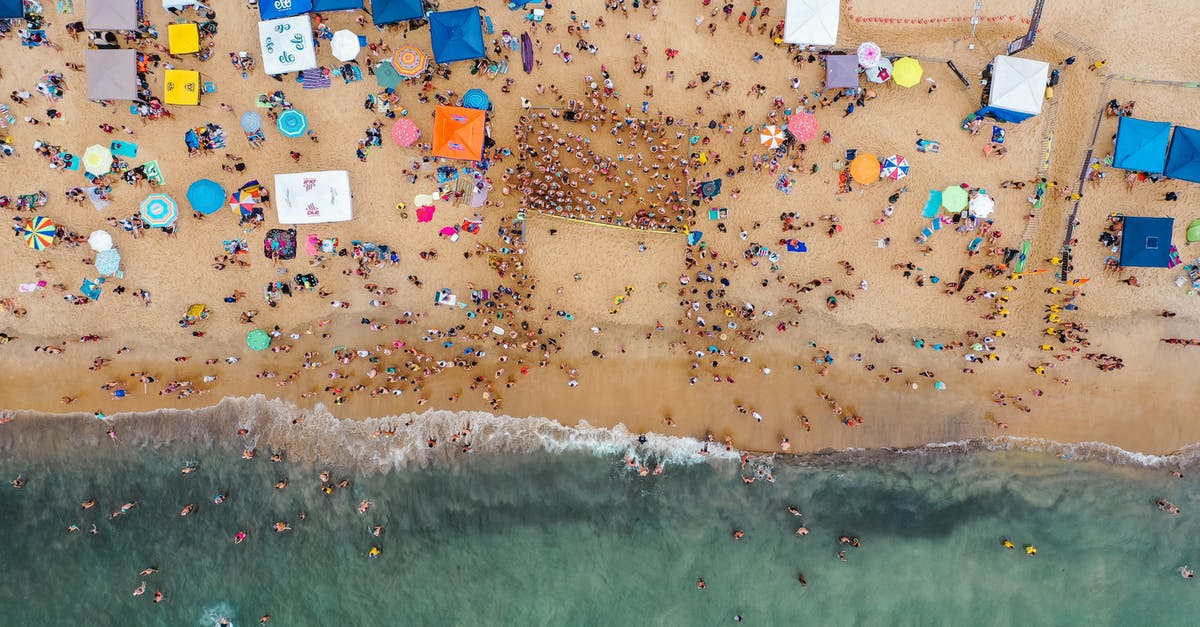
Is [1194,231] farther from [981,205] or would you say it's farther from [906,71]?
[906,71]

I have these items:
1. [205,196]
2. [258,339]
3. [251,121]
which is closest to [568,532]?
[258,339]

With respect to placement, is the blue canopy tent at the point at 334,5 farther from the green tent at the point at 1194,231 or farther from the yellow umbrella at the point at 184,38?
the green tent at the point at 1194,231

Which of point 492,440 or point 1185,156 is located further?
point 492,440

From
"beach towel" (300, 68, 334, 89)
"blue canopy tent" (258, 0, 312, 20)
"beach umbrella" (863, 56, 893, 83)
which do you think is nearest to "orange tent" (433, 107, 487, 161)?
"beach towel" (300, 68, 334, 89)

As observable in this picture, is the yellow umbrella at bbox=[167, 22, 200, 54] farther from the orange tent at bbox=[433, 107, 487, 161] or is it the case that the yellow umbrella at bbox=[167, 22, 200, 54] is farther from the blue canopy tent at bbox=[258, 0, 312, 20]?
the orange tent at bbox=[433, 107, 487, 161]

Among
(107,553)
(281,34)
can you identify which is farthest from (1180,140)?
(107,553)

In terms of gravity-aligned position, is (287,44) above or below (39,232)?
above

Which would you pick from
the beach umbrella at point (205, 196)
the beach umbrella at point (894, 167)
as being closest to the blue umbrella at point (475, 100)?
the beach umbrella at point (205, 196)
